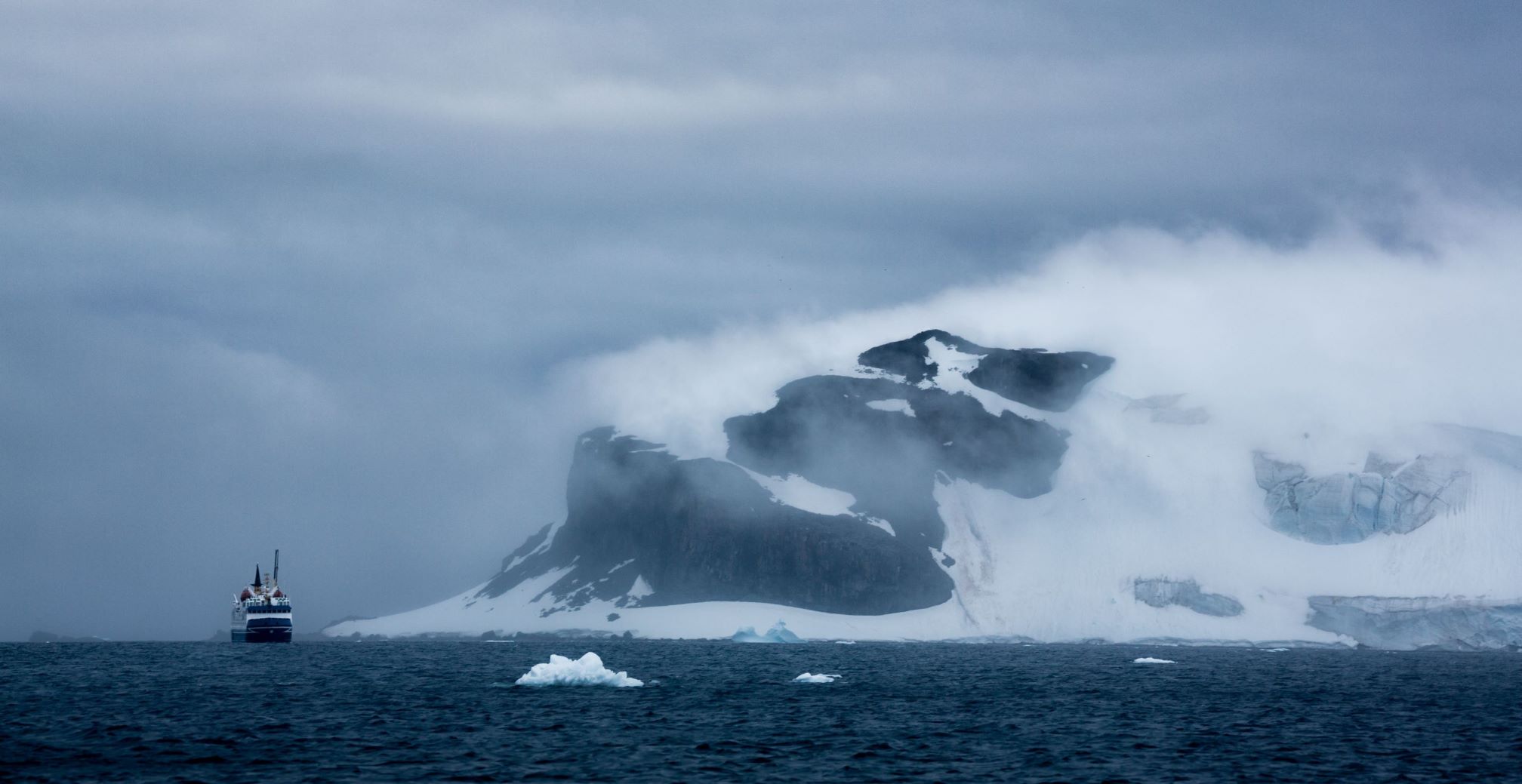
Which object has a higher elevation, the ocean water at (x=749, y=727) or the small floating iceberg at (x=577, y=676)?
the small floating iceberg at (x=577, y=676)

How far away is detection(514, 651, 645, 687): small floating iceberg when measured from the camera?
11194cm

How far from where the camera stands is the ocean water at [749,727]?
192 ft

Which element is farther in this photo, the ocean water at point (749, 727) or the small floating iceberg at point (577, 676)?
the small floating iceberg at point (577, 676)

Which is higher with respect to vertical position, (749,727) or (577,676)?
(577,676)

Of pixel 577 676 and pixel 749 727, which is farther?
pixel 577 676

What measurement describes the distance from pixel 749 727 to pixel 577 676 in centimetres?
3830

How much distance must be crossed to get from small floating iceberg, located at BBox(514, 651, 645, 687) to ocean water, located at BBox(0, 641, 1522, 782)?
2.63 m

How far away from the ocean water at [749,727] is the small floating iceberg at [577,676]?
8.61 feet

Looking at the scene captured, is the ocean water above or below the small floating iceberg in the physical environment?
below

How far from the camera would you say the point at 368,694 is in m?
98.5

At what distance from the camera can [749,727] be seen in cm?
7675

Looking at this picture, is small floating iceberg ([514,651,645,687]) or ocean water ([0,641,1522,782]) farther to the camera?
small floating iceberg ([514,651,645,687])

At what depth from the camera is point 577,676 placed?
11231 cm

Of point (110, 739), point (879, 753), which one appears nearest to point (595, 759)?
point (879, 753)
